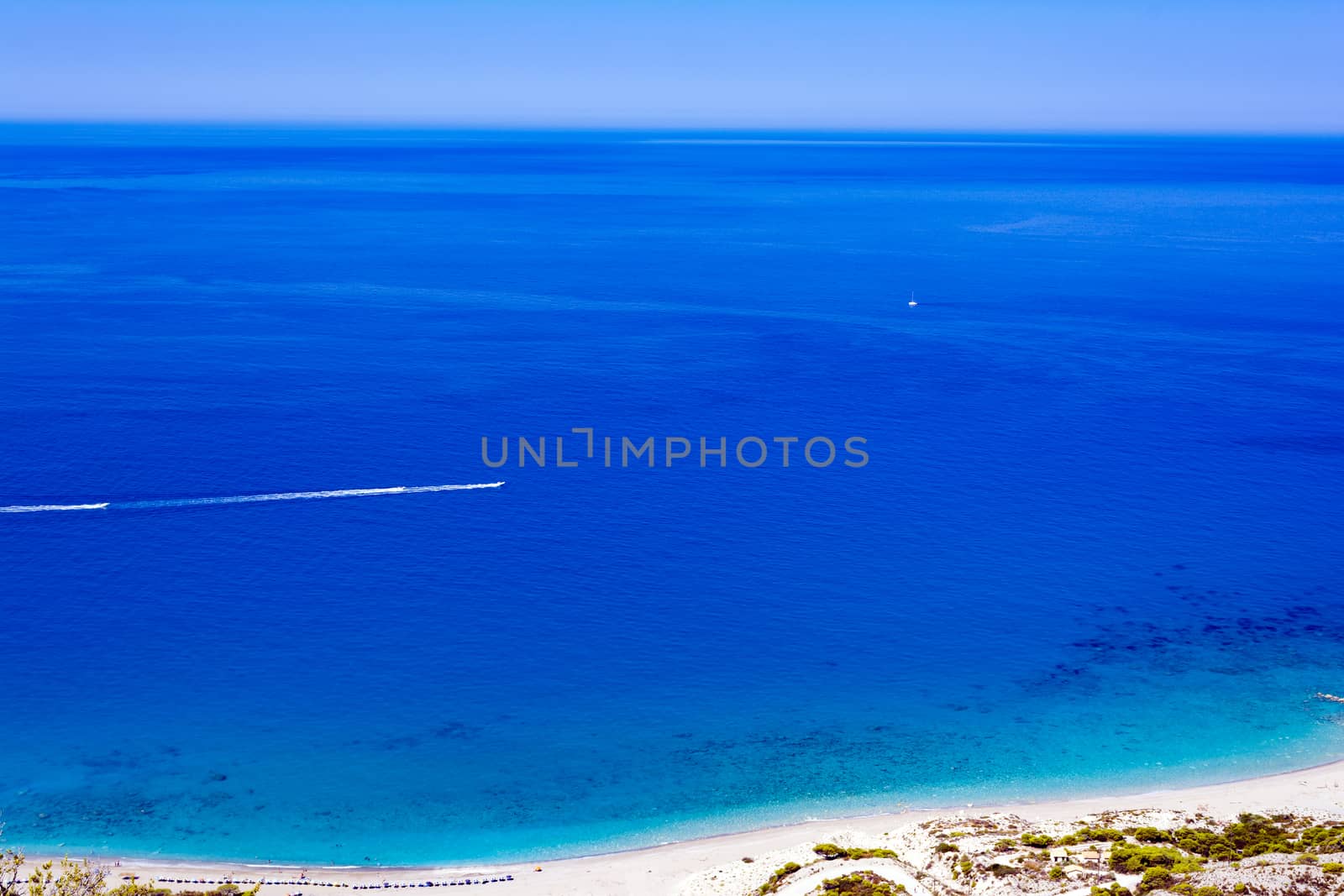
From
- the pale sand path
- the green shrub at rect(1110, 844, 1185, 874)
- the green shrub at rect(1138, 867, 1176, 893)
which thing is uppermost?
the pale sand path

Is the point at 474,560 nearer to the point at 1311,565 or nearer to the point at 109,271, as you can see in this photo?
the point at 1311,565

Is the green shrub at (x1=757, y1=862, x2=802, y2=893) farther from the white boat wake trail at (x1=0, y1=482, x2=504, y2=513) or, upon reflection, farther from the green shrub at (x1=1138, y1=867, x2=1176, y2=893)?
the white boat wake trail at (x1=0, y1=482, x2=504, y2=513)

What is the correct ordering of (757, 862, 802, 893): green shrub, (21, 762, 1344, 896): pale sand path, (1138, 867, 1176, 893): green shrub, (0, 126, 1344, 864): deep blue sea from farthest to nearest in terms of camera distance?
(0, 126, 1344, 864): deep blue sea, (21, 762, 1344, 896): pale sand path, (757, 862, 802, 893): green shrub, (1138, 867, 1176, 893): green shrub

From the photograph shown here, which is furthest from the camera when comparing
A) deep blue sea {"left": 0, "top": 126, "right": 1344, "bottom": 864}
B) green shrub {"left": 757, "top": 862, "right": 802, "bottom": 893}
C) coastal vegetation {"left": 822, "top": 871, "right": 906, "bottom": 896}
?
deep blue sea {"left": 0, "top": 126, "right": 1344, "bottom": 864}

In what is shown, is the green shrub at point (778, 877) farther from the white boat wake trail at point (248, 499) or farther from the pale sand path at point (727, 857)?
the white boat wake trail at point (248, 499)

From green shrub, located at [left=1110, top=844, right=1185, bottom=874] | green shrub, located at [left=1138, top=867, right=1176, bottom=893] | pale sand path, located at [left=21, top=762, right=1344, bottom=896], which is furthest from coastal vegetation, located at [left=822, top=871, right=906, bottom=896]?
green shrub, located at [left=1138, top=867, right=1176, bottom=893]
